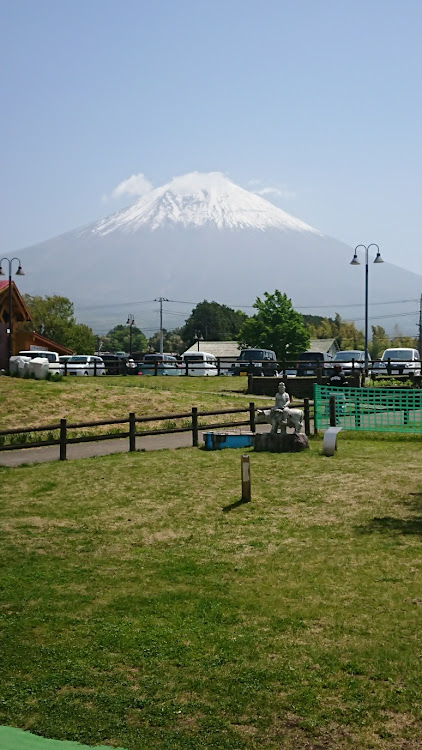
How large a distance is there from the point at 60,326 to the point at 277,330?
28.7 meters

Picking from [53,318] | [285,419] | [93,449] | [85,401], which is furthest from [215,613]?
[53,318]

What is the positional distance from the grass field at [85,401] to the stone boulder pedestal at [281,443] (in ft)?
29.6

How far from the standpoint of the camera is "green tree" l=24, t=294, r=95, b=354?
101m

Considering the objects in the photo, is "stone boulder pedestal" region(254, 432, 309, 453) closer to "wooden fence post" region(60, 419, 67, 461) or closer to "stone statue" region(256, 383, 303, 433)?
"stone statue" region(256, 383, 303, 433)

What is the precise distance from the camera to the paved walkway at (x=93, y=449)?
22.4 metres

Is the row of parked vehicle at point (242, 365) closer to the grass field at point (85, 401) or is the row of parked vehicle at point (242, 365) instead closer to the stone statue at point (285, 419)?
the grass field at point (85, 401)

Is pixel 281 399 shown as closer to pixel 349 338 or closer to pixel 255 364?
pixel 255 364

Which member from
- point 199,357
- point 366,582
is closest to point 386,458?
point 366,582

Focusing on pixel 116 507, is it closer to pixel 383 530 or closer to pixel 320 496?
pixel 320 496

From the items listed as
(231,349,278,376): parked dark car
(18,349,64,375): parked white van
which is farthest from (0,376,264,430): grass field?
(231,349,278,376): parked dark car

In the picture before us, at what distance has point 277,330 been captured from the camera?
90750mm

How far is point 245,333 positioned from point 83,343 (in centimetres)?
2210

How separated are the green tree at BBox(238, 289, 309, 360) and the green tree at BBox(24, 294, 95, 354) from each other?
2134 centimetres

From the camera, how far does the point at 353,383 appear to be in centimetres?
3475
